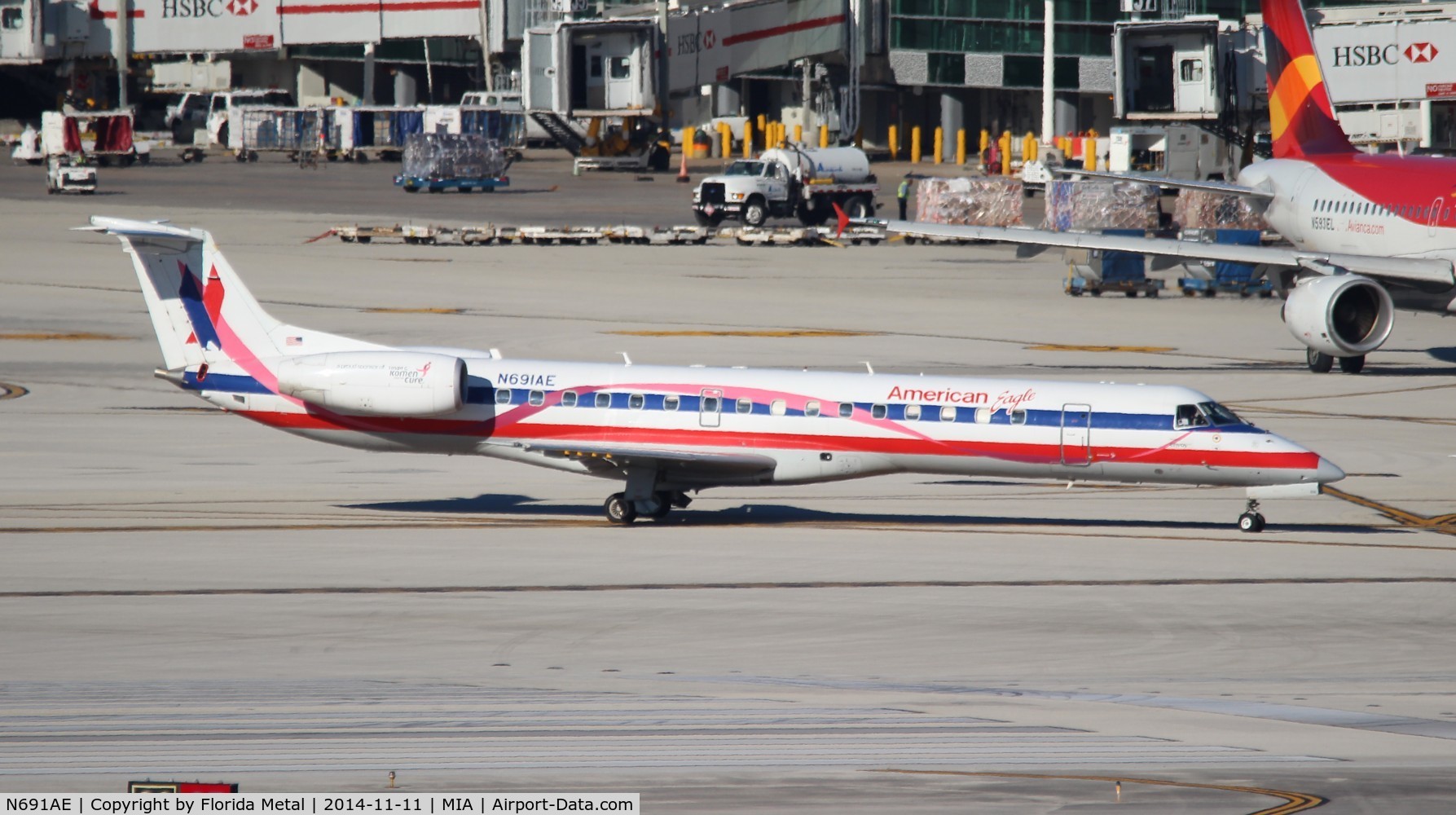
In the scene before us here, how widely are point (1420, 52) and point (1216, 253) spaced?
39394 mm

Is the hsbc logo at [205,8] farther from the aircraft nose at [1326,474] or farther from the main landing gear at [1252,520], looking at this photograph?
the aircraft nose at [1326,474]

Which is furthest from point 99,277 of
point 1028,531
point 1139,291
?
point 1028,531

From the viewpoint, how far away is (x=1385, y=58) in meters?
78.1

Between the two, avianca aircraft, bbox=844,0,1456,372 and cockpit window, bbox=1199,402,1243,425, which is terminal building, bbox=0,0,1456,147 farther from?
cockpit window, bbox=1199,402,1243,425

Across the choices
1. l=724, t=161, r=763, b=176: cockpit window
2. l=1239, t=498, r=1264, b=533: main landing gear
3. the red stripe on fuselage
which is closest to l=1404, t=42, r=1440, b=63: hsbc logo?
l=724, t=161, r=763, b=176: cockpit window

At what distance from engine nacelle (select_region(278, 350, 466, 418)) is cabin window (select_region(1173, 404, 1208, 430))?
12019 mm

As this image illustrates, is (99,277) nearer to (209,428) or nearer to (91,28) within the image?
(209,428)

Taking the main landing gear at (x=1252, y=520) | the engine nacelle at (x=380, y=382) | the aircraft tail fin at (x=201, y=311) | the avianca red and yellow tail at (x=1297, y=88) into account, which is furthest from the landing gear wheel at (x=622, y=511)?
the avianca red and yellow tail at (x=1297, y=88)

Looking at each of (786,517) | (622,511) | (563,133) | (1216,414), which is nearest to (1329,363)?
(1216,414)

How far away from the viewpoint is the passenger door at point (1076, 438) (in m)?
28.9

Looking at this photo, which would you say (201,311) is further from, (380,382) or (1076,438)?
(1076,438)

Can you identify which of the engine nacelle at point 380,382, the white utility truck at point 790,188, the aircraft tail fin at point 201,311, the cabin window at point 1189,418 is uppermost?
the white utility truck at point 790,188

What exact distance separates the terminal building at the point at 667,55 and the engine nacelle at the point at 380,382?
59940 mm

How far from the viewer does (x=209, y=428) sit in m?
39.4
